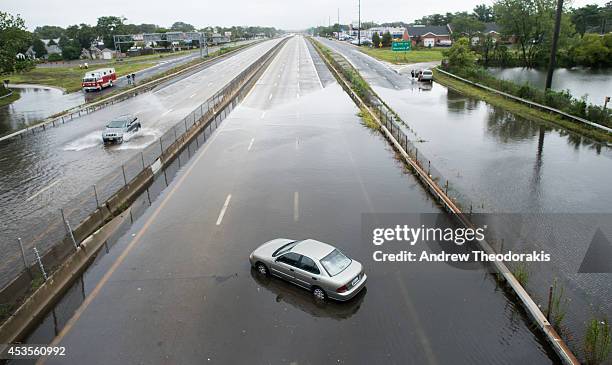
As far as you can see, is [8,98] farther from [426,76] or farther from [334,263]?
[334,263]

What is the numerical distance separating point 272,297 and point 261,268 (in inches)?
47.6

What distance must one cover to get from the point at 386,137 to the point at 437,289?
1756cm

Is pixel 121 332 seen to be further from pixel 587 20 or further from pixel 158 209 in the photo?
pixel 587 20

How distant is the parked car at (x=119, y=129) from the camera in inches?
1130

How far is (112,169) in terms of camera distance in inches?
918

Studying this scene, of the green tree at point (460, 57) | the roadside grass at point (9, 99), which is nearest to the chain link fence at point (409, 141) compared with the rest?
the green tree at point (460, 57)

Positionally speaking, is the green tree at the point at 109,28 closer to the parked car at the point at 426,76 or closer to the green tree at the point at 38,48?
the green tree at the point at 38,48

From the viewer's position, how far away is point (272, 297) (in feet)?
39.5

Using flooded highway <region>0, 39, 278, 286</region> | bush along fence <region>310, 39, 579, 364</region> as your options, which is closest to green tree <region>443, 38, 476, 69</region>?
bush along fence <region>310, 39, 579, 364</region>

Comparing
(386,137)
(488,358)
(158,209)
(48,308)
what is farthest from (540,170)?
(48,308)

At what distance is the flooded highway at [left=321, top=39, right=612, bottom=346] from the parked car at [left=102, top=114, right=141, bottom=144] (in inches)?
744

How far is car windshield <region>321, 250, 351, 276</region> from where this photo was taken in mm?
11727

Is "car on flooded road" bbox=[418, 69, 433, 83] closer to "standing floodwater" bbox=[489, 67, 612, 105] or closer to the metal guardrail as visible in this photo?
the metal guardrail

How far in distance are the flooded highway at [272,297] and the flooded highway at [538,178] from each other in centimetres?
187
